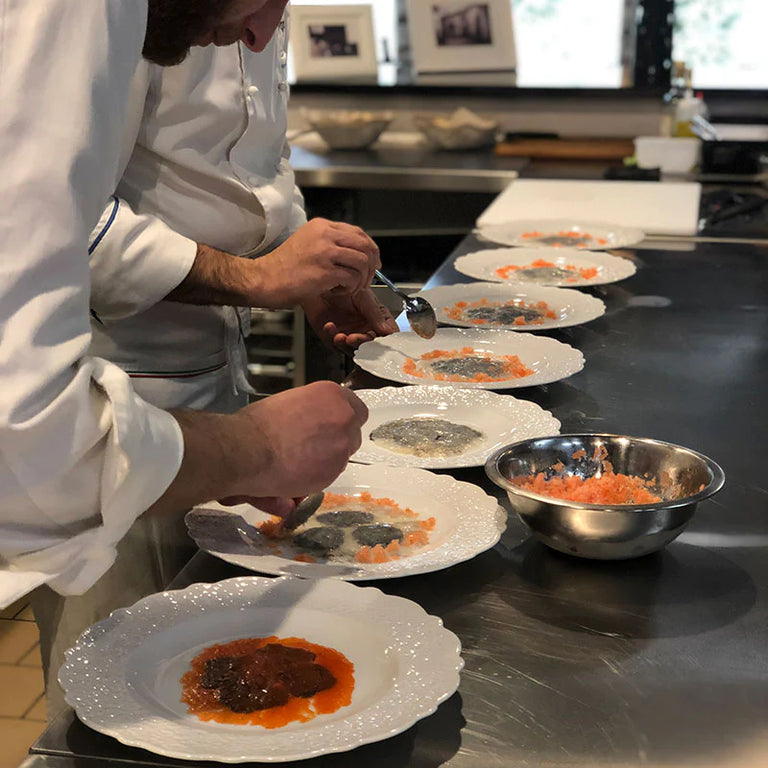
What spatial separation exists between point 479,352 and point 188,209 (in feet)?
1.83

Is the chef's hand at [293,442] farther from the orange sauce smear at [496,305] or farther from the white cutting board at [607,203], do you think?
the white cutting board at [607,203]

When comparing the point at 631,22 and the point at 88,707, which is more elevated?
the point at 631,22

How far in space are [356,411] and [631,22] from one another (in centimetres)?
403

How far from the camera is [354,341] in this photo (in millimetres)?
2062

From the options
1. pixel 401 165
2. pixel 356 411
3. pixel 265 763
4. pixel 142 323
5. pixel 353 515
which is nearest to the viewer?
pixel 265 763

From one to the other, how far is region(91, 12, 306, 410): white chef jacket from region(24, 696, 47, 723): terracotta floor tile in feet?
3.22

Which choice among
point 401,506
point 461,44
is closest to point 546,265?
point 401,506

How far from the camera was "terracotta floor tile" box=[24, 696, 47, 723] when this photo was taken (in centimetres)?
262

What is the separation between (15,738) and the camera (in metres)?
2.55

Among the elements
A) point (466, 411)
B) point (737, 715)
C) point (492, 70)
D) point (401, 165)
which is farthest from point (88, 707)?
point (492, 70)

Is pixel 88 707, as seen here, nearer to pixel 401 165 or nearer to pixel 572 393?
pixel 572 393

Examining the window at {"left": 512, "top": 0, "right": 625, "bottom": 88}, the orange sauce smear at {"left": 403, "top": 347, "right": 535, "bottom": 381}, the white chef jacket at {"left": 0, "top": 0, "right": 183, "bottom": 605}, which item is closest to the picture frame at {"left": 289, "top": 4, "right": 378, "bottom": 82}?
the window at {"left": 512, "top": 0, "right": 625, "bottom": 88}

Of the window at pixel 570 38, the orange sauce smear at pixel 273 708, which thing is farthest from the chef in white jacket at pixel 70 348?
the window at pixel 570 38

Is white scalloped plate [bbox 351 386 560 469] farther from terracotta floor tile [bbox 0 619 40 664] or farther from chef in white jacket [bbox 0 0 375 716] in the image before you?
terracotta floor tile [bbox 0 619 40 664]
